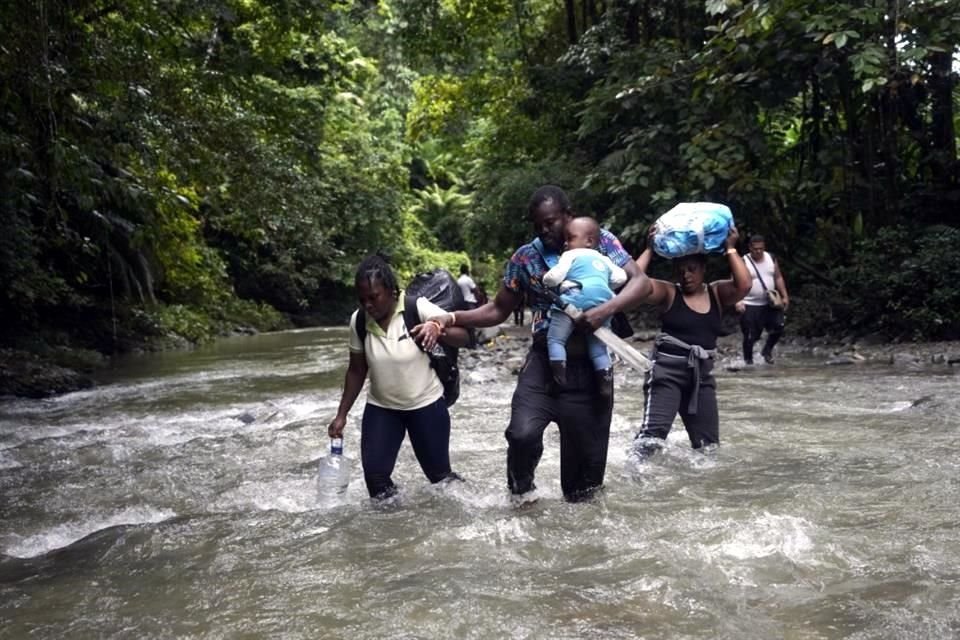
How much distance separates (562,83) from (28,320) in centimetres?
1061

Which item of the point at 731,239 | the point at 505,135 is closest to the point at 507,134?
the point at 505,135

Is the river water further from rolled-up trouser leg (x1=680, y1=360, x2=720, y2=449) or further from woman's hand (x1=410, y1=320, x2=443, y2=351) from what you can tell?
woman's hand (x1=410, y1=320, x2=443, y2=351)

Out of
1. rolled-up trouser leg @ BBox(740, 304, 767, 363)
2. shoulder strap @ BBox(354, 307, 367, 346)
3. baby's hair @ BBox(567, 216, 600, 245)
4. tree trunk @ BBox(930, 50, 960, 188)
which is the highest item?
tree trunk @ BBox(930, 50, 960, 188)

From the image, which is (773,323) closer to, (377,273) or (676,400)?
(676,400)

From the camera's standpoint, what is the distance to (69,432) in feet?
31.2

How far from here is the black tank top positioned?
6125 mm

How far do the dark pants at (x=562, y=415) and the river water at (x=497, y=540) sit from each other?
0.32m

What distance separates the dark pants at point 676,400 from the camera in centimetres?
604

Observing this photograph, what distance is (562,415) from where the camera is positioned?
195 inches

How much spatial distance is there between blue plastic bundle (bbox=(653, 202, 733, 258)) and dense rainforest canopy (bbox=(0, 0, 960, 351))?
4255mm

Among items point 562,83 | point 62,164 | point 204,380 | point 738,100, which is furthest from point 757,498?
point 562,83

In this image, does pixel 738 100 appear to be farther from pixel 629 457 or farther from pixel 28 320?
pixel 28 320

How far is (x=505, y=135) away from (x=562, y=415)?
64.0 feet

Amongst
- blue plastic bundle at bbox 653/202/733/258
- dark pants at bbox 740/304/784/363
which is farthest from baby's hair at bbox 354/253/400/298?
dark pants at bbox 740/304/784/363
